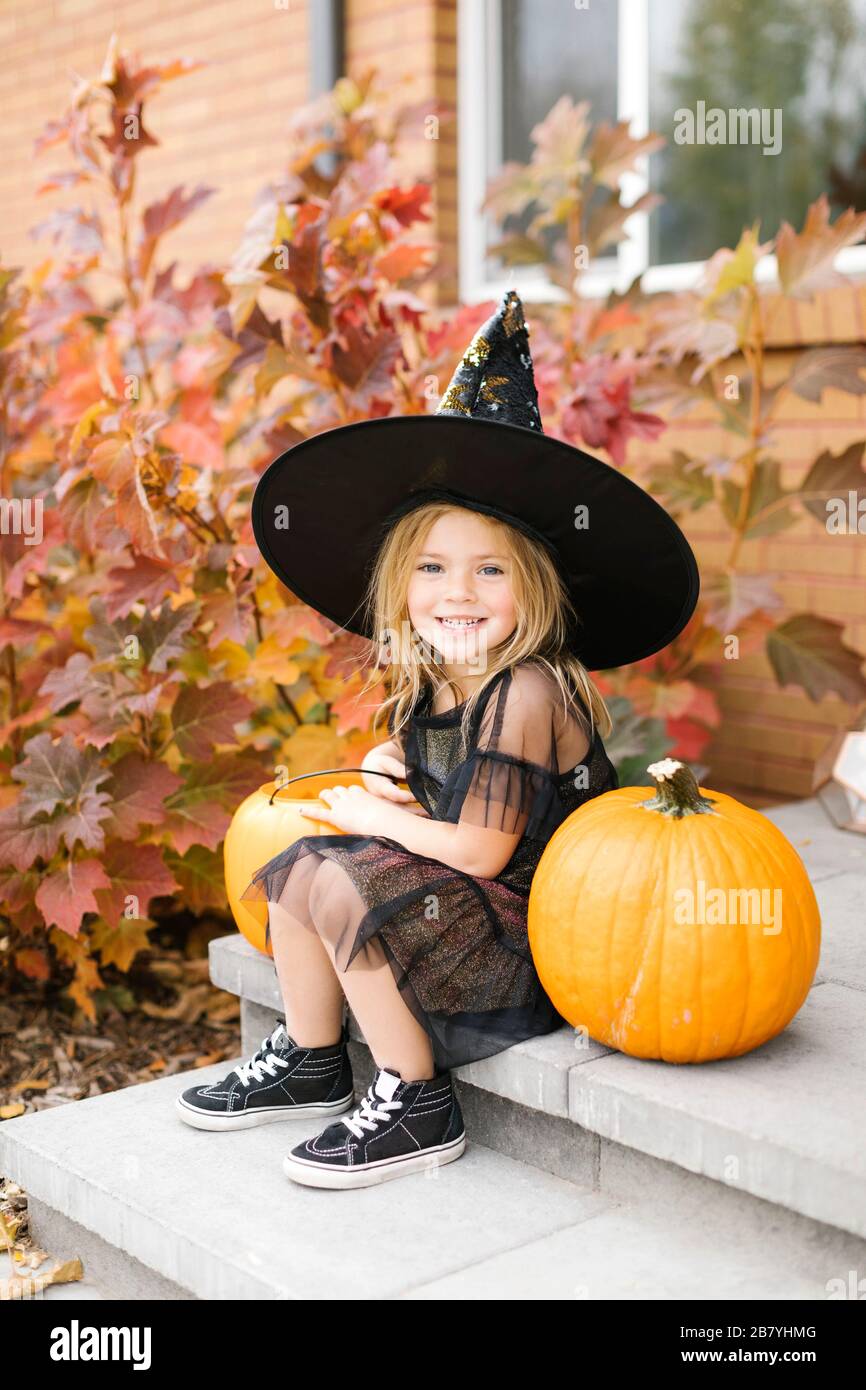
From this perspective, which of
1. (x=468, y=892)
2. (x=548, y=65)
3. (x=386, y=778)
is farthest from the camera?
(x=548, y=65)

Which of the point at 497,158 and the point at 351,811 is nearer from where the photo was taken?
the point at 351,811

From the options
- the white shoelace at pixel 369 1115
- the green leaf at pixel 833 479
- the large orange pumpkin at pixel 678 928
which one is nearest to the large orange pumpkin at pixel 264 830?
the white shoelace at pixel 369 1115

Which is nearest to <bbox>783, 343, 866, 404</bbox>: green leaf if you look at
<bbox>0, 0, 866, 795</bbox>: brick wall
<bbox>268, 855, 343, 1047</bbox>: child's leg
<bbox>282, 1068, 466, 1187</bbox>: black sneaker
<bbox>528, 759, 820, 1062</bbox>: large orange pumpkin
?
<bbox>0, 0, 866, 795</bbox>: brick wall

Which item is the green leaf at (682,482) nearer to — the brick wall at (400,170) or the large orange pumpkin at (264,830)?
the brick wall at (400,170)

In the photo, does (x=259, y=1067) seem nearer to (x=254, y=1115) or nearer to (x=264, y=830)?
(x=254, y=1115)

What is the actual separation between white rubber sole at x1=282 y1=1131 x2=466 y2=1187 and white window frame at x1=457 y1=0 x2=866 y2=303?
10.3 ft

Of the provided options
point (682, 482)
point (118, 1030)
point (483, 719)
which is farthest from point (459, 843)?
point (682, 482)

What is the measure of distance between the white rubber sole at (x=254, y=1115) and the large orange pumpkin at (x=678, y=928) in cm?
53

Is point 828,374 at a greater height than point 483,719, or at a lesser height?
greater

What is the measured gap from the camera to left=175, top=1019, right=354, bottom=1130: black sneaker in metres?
2.52

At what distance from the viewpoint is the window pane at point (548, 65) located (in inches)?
191

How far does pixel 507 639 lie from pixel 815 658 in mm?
1476

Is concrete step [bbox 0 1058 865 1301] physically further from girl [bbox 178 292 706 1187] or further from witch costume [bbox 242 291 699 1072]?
witch costume [bbox 242 291 699 1072]

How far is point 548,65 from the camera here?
5.08 meters
